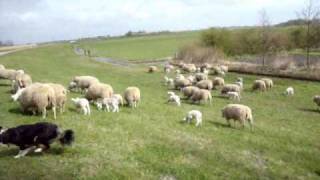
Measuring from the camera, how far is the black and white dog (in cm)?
1257

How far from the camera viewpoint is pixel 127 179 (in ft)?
39.2

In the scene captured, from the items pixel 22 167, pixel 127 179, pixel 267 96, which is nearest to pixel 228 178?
pixel 127 179

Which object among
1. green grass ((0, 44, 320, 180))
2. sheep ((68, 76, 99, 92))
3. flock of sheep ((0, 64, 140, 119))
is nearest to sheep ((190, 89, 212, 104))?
green grass ((0, 44, 320, 180))

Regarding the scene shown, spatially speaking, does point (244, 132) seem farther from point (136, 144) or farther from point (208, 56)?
point (208, 56)

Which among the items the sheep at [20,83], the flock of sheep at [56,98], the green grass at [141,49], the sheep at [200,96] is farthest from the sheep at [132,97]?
the green grass at [141,49]

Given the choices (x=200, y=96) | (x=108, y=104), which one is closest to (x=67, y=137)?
(x=108, y=104)

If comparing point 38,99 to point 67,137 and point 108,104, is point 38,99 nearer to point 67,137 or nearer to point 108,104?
point 108,104

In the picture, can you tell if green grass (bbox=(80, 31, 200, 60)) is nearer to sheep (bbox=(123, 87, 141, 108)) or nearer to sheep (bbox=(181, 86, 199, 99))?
sheep (bbox=(181, 86, 199, 99))

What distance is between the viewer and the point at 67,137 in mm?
12781

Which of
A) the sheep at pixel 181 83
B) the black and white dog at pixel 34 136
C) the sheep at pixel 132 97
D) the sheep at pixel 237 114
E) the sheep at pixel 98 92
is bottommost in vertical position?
the sheep at pixel 181 83

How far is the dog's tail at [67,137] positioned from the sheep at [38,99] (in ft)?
17.1

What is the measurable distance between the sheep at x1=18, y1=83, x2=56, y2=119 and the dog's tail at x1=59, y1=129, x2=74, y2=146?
520 centimetres

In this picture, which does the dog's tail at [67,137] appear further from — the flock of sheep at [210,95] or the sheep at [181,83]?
the sheep at [181,83]

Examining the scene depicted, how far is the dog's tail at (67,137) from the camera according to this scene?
41.8ft
